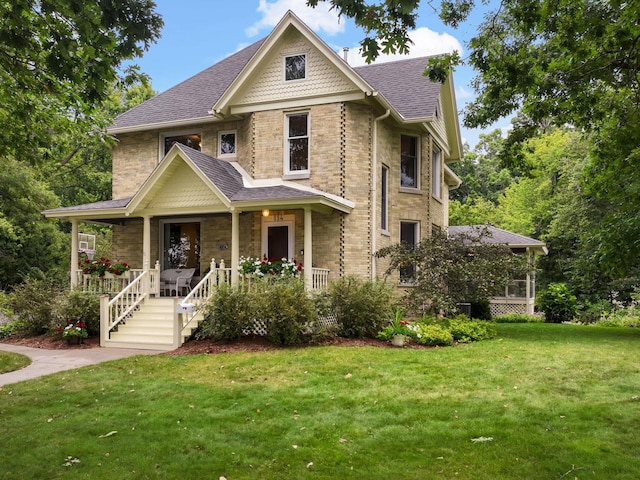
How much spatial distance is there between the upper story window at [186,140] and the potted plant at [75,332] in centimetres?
705

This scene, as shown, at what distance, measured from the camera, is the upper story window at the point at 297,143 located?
51.3 ft

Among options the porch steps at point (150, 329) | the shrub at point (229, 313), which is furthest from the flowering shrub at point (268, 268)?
the porch steps at point (150, 329)

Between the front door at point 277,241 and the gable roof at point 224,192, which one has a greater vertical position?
the gable roof at point 224,192

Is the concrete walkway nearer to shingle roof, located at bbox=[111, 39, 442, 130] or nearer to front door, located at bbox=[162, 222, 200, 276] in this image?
front door, located at bbox=[162, 222, 200, 276]

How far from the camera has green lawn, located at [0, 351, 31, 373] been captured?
9602 mm

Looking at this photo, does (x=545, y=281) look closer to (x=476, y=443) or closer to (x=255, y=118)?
(x=255, y=118)

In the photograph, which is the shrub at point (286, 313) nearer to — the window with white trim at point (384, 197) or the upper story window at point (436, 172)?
the window with white trim at point (384, 197)

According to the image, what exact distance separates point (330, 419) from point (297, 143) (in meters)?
10.9

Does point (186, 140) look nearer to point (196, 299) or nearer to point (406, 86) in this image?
point (196, 299)

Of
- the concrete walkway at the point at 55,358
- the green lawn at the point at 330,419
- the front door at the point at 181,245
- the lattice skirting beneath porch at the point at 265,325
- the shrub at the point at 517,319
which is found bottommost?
the shrub at the point at 517,319

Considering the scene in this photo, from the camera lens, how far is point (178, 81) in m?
20.3

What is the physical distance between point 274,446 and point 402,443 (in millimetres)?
1284

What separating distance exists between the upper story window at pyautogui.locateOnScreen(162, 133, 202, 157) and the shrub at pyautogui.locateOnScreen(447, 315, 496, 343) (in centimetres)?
996

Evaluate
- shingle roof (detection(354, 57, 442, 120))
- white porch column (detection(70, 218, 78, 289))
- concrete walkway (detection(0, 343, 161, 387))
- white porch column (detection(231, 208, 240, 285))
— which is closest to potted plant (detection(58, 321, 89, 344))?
concrete walkway (detection(0, 343, 161, 387))
